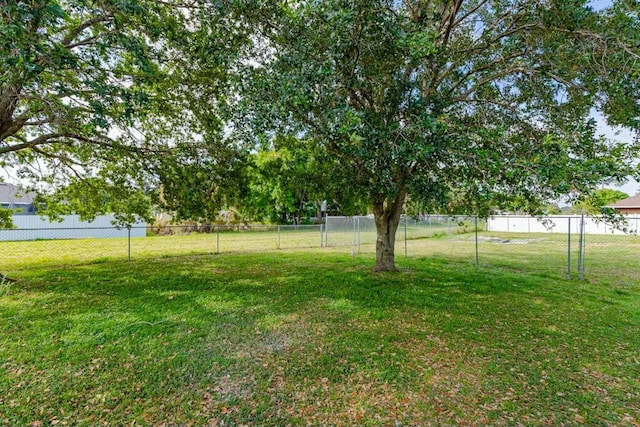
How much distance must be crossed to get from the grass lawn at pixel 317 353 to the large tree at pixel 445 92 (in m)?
1.91

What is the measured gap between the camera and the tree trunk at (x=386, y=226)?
742 cm

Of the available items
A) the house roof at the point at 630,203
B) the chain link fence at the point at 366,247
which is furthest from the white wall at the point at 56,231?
the house roof at the point at 630,203

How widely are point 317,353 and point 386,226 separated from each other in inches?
179

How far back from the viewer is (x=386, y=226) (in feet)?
25.1

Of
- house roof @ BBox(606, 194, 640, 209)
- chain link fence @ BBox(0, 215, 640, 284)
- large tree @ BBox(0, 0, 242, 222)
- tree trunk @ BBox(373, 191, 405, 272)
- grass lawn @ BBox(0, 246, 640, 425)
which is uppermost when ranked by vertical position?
large tree @ BBox(0, 0, 242, 222)

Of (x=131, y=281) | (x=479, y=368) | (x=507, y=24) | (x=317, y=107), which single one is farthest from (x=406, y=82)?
(x=131, y=281)

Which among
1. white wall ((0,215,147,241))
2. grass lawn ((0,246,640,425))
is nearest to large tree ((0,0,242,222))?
grass lawn ((0,246,640,425))

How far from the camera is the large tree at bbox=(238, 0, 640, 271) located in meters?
3.71

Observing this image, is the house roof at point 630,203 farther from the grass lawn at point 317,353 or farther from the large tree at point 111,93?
the large tree at point 111,93

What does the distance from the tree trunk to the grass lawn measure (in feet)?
3.74

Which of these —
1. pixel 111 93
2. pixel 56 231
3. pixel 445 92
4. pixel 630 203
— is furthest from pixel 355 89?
pixel 630 203

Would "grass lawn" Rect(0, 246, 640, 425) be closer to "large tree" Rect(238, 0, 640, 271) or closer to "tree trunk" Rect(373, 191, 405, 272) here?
"tree trunk" Rect(373, 191, 405, 272)

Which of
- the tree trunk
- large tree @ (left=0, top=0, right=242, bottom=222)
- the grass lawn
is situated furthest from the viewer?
the tree trunk

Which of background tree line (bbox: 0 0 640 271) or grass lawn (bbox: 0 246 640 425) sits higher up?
background tree line (bbox: 0 0 640 271)
